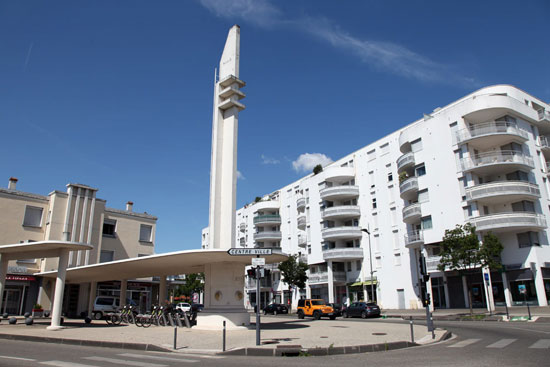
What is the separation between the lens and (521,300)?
A: 112 feet

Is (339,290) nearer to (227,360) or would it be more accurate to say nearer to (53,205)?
(53,205)

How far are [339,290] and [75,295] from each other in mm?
31405

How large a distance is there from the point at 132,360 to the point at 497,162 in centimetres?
3514

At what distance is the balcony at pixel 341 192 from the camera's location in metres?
54.3

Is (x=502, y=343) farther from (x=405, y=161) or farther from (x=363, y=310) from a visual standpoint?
(x=405, y=161)

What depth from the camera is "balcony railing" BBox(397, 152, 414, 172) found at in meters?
44.1

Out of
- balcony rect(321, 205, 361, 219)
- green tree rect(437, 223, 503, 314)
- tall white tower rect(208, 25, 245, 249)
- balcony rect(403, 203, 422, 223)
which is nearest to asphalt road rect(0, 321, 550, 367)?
tall white tower rect(208, 25, 245, 249)

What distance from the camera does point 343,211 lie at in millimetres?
53562

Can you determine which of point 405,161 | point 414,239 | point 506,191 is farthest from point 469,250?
point 405,161

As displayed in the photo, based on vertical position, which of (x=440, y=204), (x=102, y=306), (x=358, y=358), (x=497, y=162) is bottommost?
(x=358, y=358)

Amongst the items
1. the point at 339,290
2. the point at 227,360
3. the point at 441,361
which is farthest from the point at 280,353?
the point at 339,290

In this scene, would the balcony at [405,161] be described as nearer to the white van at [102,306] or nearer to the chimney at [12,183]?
the white van at [102,306]

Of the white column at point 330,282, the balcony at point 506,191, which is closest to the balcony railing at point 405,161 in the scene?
the balcony at point 506,191

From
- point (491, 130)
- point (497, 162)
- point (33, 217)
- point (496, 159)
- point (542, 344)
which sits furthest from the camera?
point (496, 159)
